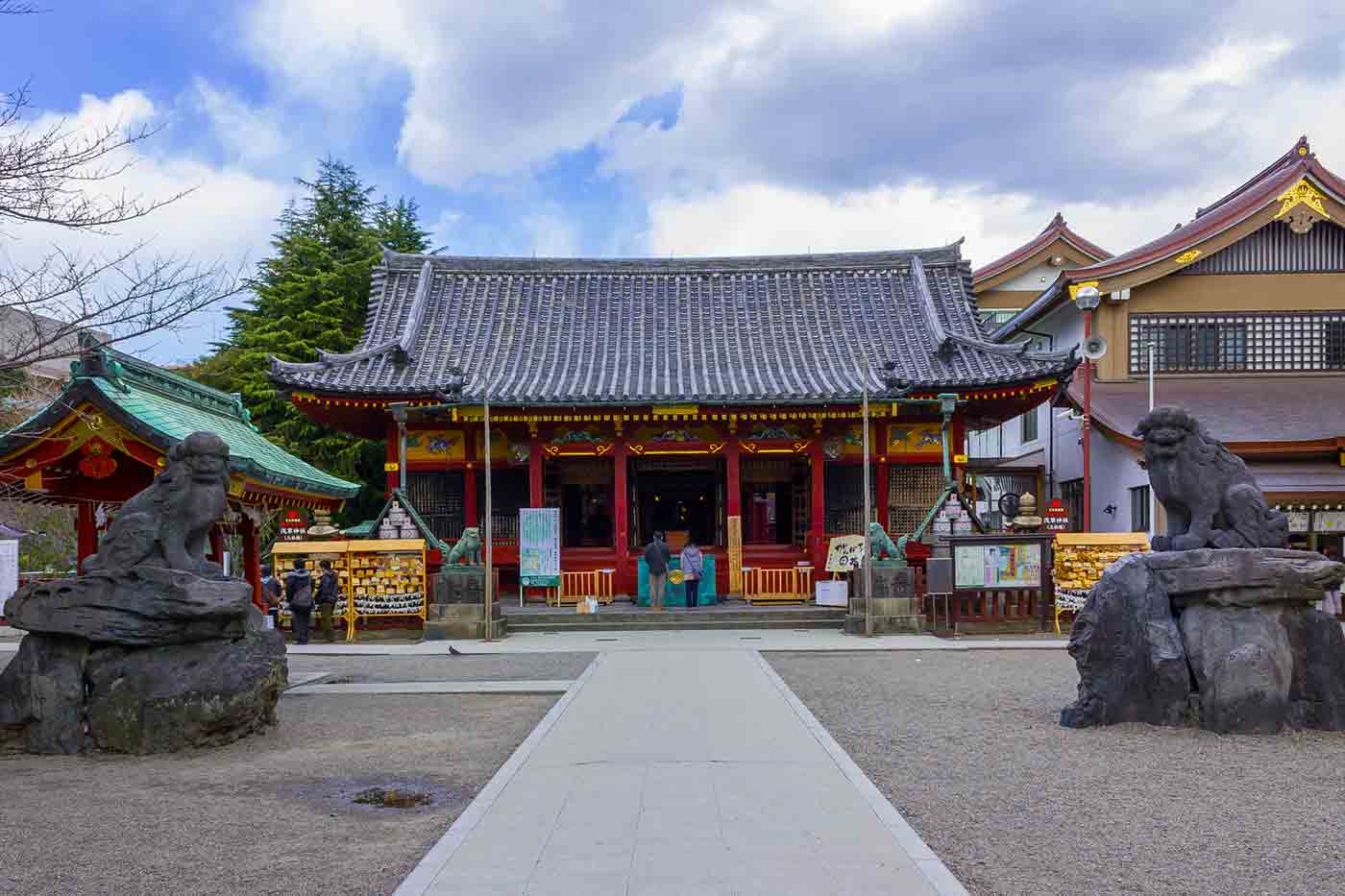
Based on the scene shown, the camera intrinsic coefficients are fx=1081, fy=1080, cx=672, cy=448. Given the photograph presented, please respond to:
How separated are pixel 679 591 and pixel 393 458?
6.99 metres

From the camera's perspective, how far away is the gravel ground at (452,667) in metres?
14.6

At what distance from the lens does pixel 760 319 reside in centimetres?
2686

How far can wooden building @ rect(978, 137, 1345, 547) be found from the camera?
25406mm

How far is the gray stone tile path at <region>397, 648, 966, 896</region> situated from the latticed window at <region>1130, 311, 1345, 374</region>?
19.6 metres

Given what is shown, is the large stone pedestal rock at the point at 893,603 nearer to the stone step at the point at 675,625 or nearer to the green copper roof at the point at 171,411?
the stone step at the point at 675,625

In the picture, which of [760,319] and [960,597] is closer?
[960,597]

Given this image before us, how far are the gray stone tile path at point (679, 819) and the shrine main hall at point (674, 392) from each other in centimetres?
1205

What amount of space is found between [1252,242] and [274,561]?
2346 centimetres

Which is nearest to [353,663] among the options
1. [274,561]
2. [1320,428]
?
[274,561]

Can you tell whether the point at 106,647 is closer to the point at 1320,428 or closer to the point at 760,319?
the point at 760,319

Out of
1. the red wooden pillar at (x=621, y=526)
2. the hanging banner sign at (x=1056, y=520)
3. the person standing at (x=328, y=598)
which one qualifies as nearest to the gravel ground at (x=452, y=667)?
the person standing at (x=328, y=598)

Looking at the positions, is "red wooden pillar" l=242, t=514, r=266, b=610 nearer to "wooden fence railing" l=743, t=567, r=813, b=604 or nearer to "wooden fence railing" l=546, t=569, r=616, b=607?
"wooden fence railing" l=546, t=569, r=616, b=607

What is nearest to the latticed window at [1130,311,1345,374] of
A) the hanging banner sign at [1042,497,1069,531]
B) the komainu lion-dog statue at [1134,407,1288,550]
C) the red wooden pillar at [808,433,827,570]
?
the hanging banner sign at [1042,497,1069,531]

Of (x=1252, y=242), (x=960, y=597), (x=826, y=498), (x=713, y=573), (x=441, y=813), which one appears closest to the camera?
(x=441, y=813)
